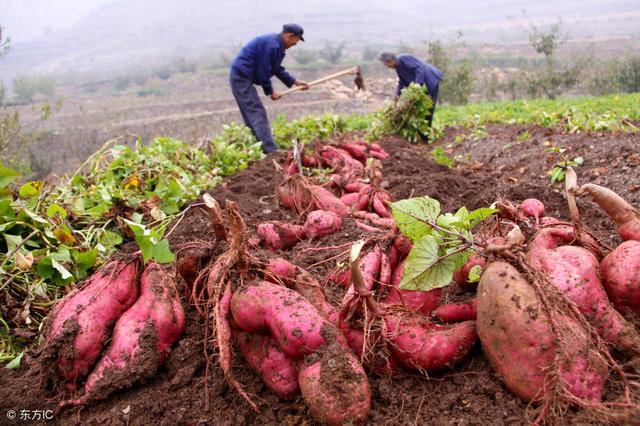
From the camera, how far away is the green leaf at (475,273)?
1803mm

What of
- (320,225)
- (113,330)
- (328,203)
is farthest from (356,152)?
(113,330)

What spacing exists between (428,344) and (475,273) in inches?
14.1

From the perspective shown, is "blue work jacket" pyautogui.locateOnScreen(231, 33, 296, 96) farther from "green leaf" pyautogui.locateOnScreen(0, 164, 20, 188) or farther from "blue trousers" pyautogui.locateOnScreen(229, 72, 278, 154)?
"green leaf" pyautogui.locateOnScreen(0, 164, 20, 188)

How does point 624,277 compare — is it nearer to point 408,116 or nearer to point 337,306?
point 337,306

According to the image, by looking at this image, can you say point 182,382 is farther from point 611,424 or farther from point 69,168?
point 69,168

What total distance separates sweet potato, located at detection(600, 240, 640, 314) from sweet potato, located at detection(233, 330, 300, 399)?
48.8 inches

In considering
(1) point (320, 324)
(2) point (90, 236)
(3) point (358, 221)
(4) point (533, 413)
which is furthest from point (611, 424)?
(2) point (90, 236)

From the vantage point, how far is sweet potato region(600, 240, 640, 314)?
66.1 inches

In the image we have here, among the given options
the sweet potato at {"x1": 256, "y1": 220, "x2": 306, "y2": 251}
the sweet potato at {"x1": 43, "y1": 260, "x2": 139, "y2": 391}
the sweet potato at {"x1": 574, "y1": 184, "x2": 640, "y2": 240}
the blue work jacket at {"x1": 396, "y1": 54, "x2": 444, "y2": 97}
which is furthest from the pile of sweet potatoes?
the blue work jacket at {"x1": 396, "y1": 54, "x2": 444, "y2": 97}

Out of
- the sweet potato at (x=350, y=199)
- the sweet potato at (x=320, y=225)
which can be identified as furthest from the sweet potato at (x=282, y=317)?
the sweet potato at (x=350, y=199)

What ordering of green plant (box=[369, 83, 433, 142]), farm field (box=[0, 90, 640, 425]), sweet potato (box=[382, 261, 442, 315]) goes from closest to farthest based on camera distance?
1. farm field (box=[0, 90, 640, 425])
2. sweet potato (box=[382, 261, 442, 315])
3. green plant (box=[369, 83, 433, 142])

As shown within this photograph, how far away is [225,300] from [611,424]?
1353mm

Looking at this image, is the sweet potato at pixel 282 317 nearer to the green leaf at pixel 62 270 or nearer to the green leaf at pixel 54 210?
the green leaf at pixel 62 270

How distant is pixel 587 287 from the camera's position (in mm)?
1684
